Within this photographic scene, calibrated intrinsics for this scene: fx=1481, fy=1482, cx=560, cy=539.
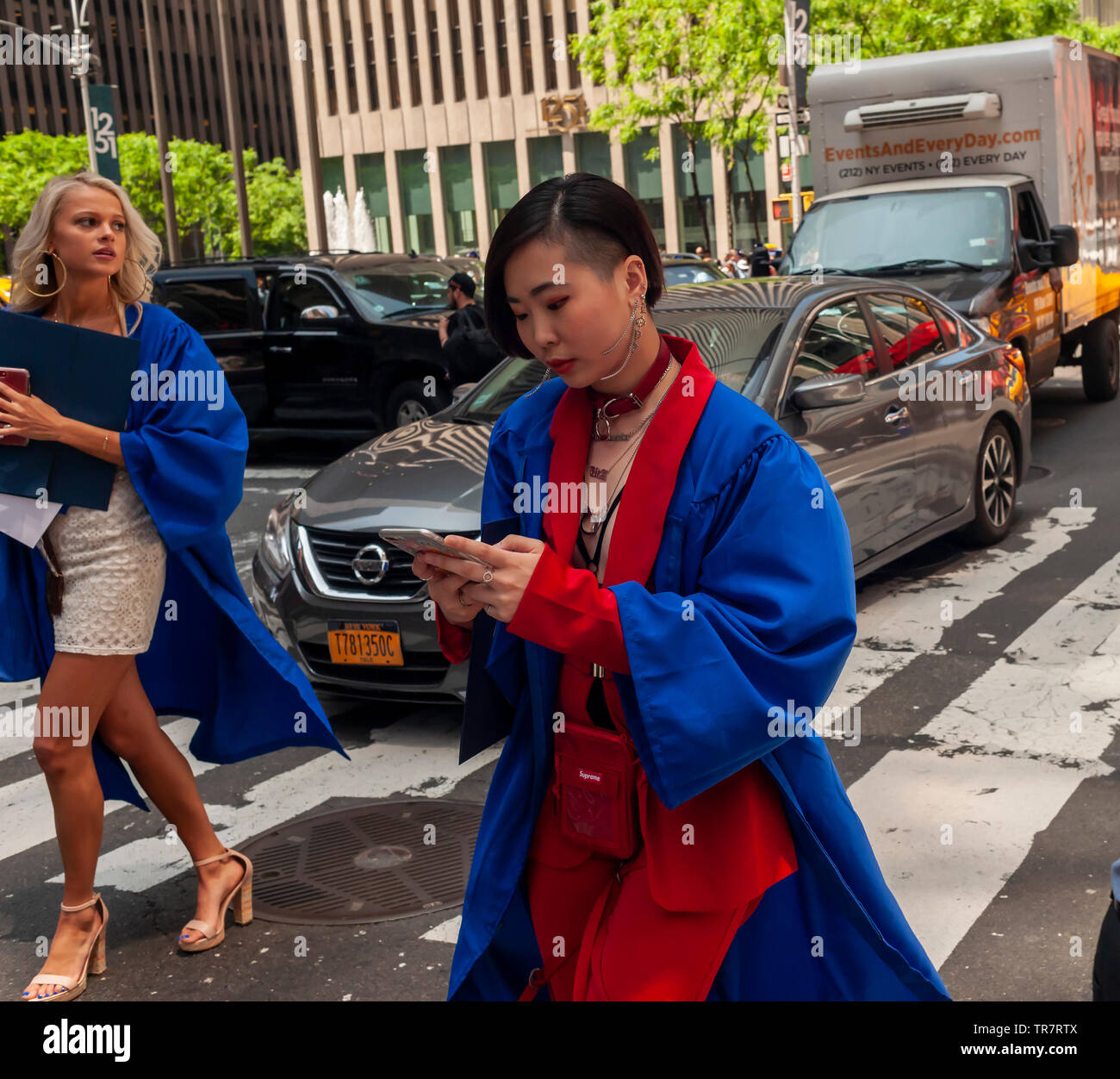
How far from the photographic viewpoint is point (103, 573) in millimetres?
3764

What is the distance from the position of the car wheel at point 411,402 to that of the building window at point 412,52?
170 feet

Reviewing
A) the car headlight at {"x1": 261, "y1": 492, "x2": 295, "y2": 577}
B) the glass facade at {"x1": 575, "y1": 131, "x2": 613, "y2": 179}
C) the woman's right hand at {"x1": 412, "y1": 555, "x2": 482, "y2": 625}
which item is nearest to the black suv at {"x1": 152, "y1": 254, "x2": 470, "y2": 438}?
the car headlight at {"x1": 261, "y1": 492, "x2": 295, "y2": 577}

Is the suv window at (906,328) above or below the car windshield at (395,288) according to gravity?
below

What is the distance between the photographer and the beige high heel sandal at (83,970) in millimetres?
3828

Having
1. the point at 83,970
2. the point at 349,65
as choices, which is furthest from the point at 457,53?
the point at 83,970

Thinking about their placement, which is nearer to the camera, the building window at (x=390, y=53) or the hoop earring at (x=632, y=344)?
the hoop earring at (x=632, y=344)

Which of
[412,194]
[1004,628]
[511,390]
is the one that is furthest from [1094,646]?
[412,194]

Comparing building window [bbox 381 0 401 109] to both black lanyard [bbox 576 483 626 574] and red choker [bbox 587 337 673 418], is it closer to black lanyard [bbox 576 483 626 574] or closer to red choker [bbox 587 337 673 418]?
red choker [bbox 587 337 673 418]

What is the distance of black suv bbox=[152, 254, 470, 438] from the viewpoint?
1341 cm

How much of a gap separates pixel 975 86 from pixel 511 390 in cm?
761

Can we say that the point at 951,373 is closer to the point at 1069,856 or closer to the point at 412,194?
the point at 1069,856

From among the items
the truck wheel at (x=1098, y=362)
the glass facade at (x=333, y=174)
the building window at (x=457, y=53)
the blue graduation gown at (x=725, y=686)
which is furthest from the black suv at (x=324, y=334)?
the glass facade at (x=333, y=174)

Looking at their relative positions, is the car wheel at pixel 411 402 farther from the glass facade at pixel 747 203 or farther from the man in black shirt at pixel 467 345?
the glass facade at pixel 747 203

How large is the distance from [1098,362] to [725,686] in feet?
44.4
